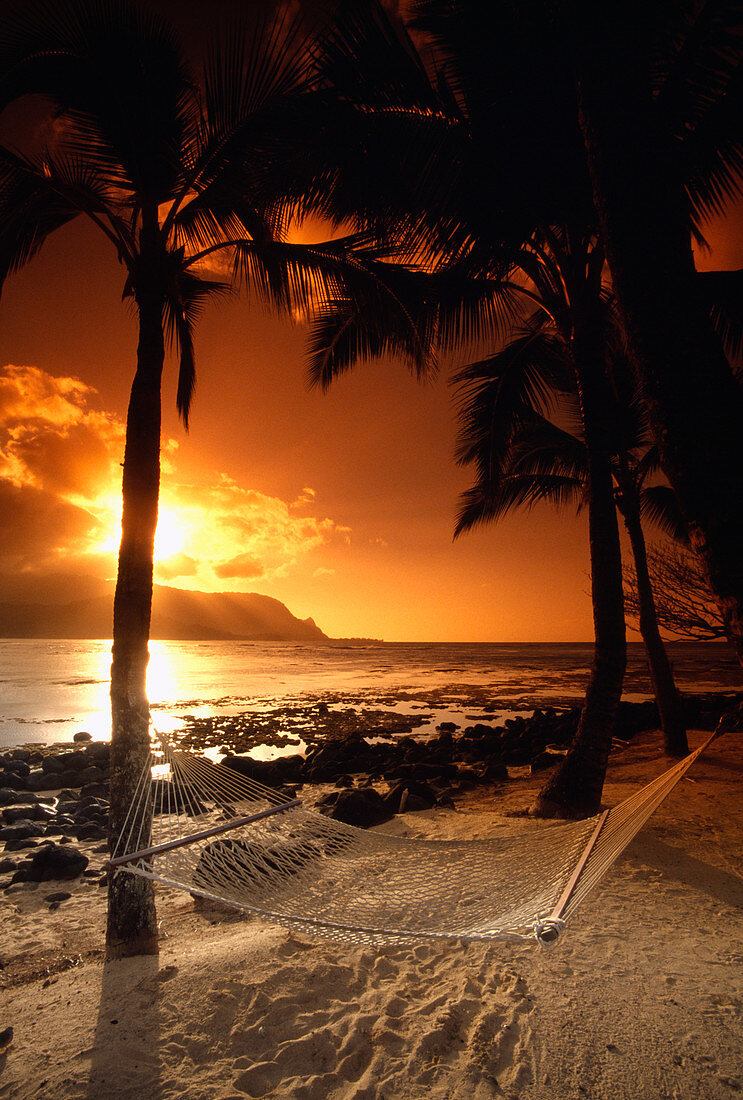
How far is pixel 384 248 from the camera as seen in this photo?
411 centimetres

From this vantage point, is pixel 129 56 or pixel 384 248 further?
pixel 384 248

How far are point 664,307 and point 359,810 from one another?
4587 mm

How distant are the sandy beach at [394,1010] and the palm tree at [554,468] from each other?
330 cm

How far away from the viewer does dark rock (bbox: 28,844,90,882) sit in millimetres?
→ 3779

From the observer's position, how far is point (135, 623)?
296 cm

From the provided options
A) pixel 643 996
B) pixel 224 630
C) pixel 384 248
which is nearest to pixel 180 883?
pixel 643 996

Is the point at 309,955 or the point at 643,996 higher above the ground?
the point at 643,996

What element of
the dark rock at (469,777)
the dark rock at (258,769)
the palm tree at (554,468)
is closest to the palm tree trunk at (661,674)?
the palm tree at (554,468)

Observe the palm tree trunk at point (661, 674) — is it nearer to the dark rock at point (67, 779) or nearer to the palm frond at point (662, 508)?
the palm frond at point (662, 508)

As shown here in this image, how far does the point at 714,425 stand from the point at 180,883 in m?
2.62

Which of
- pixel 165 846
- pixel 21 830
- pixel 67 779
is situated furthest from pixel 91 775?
pixel 165 846

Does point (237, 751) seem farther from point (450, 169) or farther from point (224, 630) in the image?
point (224, 630)

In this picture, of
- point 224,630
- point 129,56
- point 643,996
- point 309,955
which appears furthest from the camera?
point 224,630

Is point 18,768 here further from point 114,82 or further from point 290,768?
point 114,82
